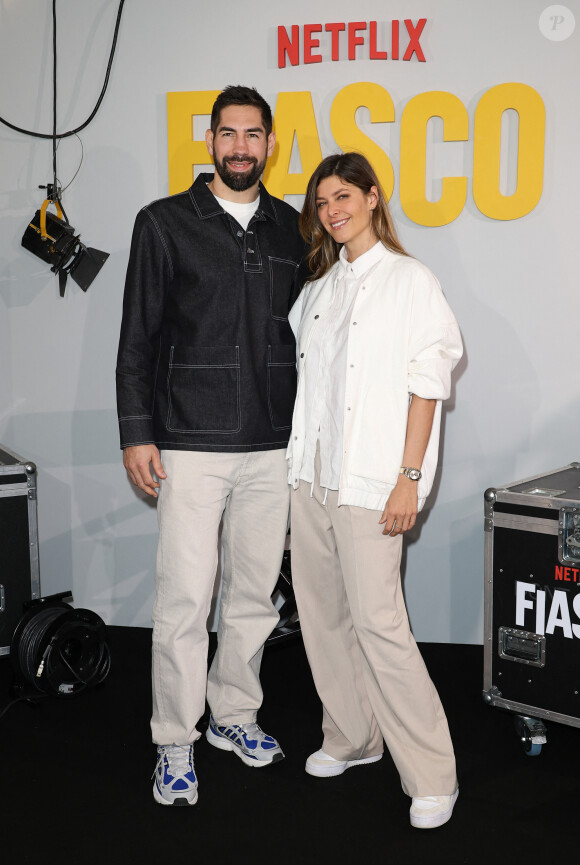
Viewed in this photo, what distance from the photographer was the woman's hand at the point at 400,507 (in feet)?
6.48

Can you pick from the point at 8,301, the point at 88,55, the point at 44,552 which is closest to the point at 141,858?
the point at 44,552

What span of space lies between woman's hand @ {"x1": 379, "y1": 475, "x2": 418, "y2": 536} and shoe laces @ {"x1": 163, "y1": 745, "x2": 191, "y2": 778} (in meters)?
0.84

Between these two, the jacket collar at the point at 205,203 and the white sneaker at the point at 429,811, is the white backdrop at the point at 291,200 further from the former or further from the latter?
the white sneaker at the point at 429,811

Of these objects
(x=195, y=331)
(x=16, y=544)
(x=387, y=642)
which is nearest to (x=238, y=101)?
(x=195, y=331)

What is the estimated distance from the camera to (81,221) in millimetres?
3270

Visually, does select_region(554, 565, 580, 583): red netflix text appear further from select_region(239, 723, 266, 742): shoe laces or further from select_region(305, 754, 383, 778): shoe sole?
select_region(239, 723, 266, 742): shoe laces

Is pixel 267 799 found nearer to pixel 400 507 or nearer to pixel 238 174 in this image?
pixel 400 507

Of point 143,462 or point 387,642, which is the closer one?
point 387,642

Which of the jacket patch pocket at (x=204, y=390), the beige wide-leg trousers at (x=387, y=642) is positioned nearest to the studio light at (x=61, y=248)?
the jacket patch pocket at (x=204, y=390)

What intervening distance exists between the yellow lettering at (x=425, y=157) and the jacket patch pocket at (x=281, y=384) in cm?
102

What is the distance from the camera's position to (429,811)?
2.02 metres

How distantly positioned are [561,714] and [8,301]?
2550 mm

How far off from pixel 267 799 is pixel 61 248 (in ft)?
6.98

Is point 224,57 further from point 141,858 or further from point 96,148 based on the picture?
point 141,858
